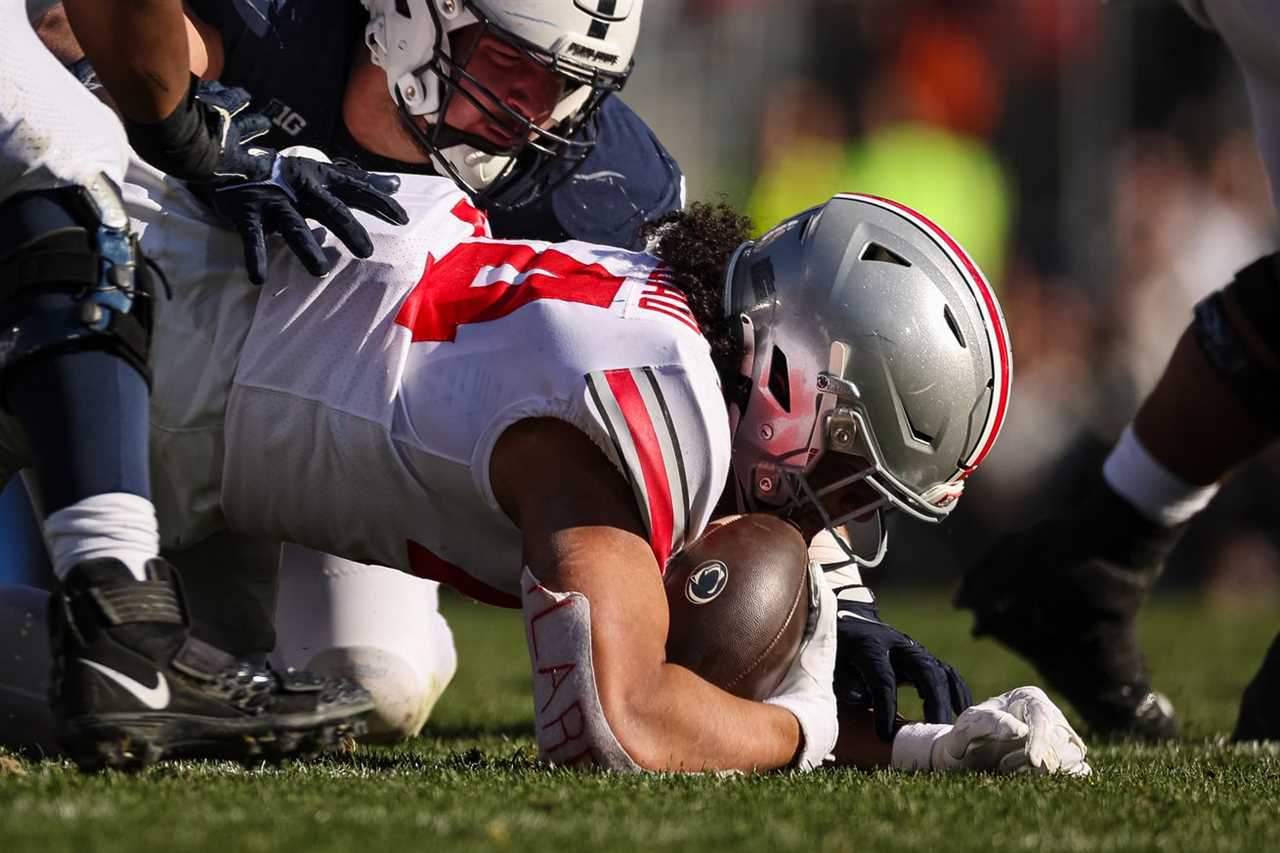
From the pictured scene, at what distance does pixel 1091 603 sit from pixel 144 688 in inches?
94.8

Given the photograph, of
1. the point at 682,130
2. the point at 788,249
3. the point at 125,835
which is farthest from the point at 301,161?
the point at 682,130

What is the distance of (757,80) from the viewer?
941cm

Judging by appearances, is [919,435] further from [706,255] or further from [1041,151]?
[1041,151]

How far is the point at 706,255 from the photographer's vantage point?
3.34m

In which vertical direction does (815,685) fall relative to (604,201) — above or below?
below

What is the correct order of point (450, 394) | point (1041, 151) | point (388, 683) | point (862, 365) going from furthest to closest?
point (1041, 151) → point (388, 683) → point (862, 365) → point (450, 394)

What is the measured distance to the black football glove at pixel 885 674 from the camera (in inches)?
128

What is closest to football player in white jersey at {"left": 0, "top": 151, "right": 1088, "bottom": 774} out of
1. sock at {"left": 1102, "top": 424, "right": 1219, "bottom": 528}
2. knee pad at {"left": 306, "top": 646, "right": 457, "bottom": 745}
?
knee pad at {"left": 306, "top": 646, "right": 457, "bottom": 745}

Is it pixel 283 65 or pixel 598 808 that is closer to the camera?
pixel 598 808

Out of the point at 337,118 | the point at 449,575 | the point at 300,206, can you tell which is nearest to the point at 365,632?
the point at 449,575

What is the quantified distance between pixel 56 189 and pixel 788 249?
1264mm

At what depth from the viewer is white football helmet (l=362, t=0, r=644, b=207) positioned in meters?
4.33

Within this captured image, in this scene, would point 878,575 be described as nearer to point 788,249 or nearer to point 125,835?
point 788,249

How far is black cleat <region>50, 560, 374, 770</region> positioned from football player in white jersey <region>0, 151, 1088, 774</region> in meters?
0.40
